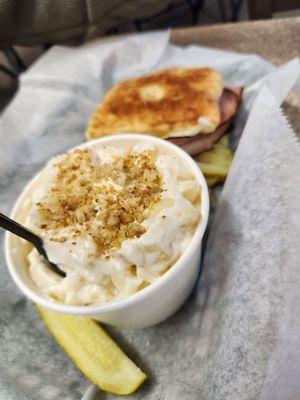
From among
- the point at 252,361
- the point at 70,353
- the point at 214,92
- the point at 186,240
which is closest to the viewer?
the point at 252,361

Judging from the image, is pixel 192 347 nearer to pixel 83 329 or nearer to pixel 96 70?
pixel 83 329

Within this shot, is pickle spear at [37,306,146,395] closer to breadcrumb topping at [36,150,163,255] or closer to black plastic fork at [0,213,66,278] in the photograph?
black plastic fork at [0,213,66,278]

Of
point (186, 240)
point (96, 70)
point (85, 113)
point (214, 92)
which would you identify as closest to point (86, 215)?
point (186, 240)

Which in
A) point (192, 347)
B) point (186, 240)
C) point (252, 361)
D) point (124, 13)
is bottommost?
point (192, 347)

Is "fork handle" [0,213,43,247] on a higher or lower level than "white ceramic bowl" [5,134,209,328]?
higher

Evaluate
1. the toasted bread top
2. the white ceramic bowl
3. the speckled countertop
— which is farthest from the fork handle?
the speckled countertop

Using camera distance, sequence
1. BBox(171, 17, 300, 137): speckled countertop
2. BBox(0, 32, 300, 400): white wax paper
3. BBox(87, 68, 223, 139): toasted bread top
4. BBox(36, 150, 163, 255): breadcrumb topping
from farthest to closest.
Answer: BBox(171, 17, 300, 137): speckled countertop → BBox(87, 68, 223, 139): toasted bread top → BBox(36, 150, 163, 255): breadcrumb topping → BBox(0, 32, 300, 400): white wax paper
